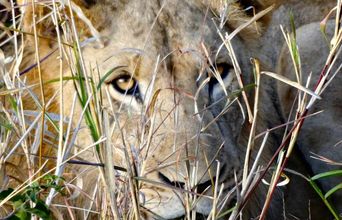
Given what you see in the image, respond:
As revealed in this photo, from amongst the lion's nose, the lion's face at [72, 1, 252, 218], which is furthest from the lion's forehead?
the lion's nose

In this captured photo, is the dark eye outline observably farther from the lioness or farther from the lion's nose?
the lion's nose

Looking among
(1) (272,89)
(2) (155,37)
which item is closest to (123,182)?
(2) (155,37)

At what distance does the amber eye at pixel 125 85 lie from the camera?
3.50 meters

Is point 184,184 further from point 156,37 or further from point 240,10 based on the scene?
point 240,10

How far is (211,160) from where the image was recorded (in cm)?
324

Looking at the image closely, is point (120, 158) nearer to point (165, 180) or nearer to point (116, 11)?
point (165, 180)

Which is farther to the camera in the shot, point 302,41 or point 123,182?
point 302,41

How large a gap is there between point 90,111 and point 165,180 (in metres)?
0.42

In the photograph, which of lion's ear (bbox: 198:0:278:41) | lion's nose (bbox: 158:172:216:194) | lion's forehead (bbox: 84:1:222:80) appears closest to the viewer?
lion's nose (bbox: 158:172:216:194)

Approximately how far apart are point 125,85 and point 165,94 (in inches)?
7.4

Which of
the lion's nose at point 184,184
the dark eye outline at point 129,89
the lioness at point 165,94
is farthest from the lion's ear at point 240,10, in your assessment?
the lion's nose at point 184,184

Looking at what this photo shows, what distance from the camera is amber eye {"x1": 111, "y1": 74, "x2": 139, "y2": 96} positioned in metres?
3.50

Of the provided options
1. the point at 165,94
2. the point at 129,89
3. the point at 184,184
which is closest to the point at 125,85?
the point at 129,89

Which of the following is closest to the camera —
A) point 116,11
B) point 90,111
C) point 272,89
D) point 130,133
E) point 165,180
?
point 90,111
